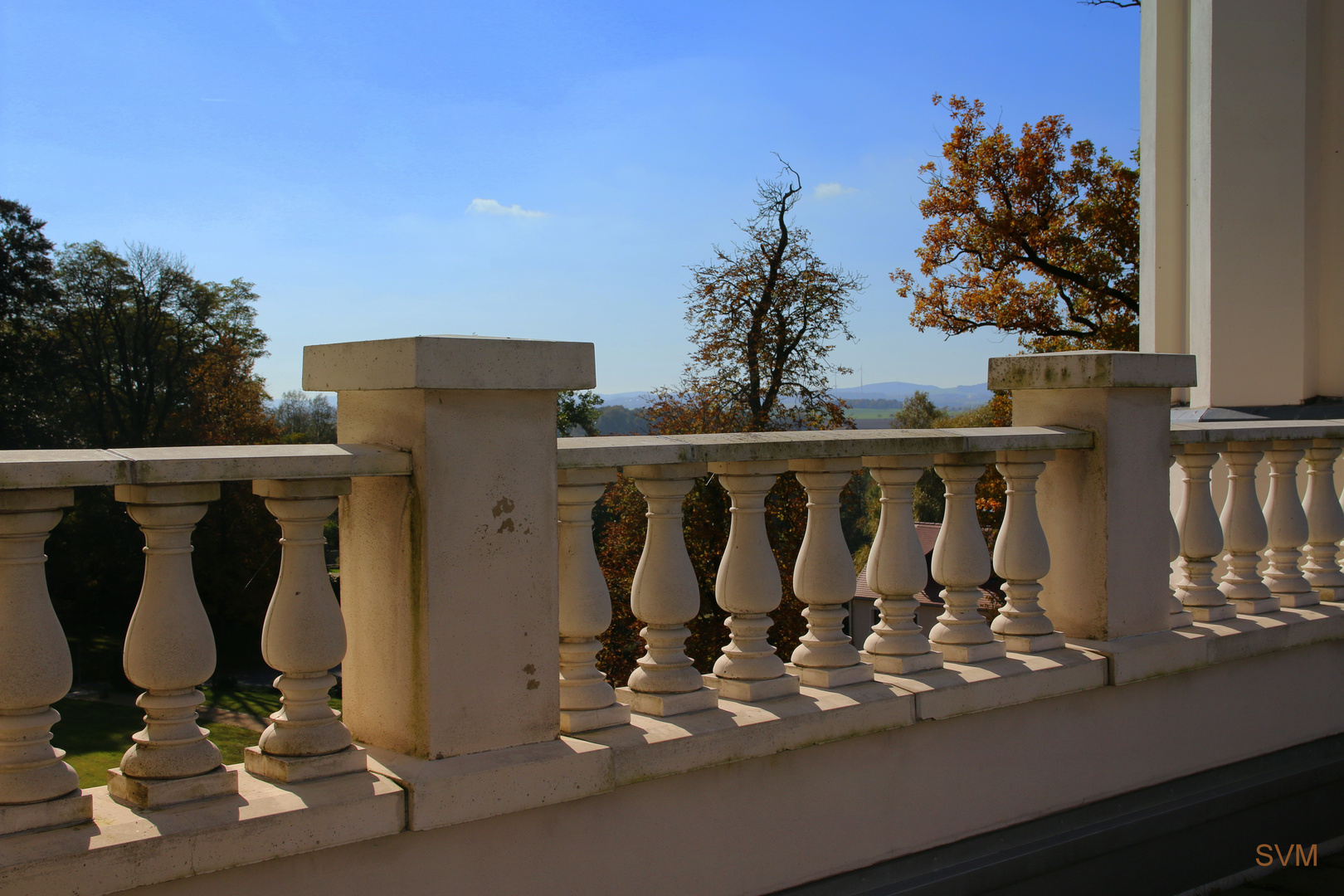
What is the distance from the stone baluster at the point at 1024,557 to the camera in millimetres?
3717

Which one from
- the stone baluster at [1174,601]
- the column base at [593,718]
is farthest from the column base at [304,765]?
the stone baluster at [1174,601]

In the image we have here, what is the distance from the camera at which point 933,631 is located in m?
3.62

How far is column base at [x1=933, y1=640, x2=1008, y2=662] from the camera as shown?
11.7 feet

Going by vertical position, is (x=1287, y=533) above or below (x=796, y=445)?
below

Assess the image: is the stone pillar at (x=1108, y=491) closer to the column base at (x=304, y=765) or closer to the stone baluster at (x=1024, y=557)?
the stone baluster at (x=1024, y=557)

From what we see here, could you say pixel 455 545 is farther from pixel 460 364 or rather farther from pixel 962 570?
pixel 962 570

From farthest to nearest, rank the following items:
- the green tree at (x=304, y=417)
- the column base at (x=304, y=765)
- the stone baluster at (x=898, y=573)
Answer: the green tree at (x=304, y=417)
the stone baluster at (x=898, y=573)
the column base at (x=304, y=765)

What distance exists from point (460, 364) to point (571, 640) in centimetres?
85

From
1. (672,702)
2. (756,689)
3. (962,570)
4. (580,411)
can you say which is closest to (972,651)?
(962,570)

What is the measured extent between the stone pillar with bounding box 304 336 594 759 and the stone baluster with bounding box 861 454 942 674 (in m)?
1.24

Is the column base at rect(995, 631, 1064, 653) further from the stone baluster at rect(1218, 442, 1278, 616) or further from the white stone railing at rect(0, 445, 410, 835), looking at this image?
the white stone railing at rect(0, 445, 410, 835)

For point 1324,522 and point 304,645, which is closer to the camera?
point 304,645

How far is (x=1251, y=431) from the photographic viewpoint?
4426 millimetres

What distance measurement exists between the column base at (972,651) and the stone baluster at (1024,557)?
6.2 inches
